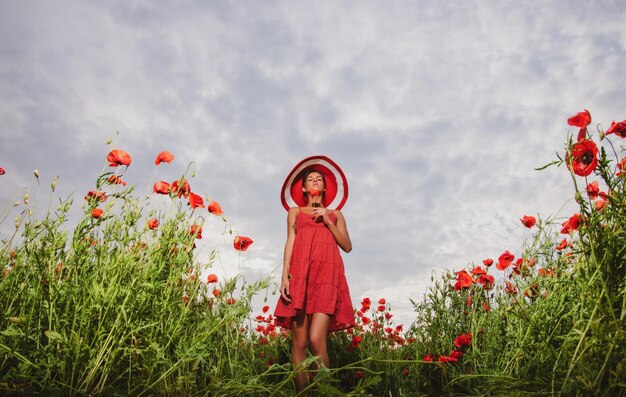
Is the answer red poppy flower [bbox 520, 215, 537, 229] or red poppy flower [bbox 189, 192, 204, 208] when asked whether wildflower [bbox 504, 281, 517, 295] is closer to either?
red poppy flower [bbox 520, 215, 537, 229]

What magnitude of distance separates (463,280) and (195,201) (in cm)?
218

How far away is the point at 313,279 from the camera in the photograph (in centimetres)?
341

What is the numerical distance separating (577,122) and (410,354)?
275 centimetres

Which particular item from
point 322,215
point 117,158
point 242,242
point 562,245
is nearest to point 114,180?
point 117,158

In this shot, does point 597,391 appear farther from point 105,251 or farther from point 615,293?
point 105,251

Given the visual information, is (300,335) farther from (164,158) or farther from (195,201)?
(164,158)

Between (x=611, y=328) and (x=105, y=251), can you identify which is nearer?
(x=611, y=328)

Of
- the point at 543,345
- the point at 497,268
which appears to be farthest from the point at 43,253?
the point at 497,268

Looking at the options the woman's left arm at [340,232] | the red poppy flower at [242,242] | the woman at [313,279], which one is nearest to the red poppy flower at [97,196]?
the red poppy flower at [242,242]

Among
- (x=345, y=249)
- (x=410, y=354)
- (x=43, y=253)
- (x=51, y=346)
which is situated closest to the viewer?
(x=51, y=346)

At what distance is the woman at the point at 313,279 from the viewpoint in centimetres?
326

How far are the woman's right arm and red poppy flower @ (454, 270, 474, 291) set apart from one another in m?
1.40

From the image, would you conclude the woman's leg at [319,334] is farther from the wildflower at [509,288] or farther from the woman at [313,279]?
the wildflower at [509,288]

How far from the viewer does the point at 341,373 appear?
418 centimetres
